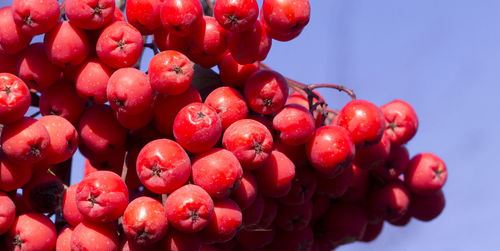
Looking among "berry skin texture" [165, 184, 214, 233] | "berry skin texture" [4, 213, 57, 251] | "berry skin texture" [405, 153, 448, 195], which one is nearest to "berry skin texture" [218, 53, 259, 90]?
"berry skin texture" [165, 184, 214, 233]

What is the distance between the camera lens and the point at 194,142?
81.5 inches

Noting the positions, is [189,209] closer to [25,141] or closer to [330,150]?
[25,141]

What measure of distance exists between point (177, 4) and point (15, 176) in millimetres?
744

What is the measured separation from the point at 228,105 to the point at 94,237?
63 cm

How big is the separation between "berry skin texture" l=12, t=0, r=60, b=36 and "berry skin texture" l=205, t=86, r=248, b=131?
593 millimetres

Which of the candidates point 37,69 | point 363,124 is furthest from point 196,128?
point 363,124

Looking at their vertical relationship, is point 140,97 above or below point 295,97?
above

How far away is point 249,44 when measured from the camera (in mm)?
2242

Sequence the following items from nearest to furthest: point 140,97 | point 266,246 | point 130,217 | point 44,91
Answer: point 130,217
point 140,97
point 44,91
point 266,246

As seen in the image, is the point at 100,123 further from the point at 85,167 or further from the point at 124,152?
the point at 85,167

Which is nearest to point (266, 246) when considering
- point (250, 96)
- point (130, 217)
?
point (250, 96)

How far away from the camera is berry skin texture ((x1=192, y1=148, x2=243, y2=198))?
2051 mm

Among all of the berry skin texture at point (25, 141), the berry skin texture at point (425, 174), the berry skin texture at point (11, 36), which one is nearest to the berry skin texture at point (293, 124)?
the berry skin texture at point (25, 141)

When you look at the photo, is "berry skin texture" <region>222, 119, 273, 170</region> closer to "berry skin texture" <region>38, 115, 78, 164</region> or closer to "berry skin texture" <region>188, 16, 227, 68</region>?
"berry skin texture" <region>188, 16, 227, 68</region>
